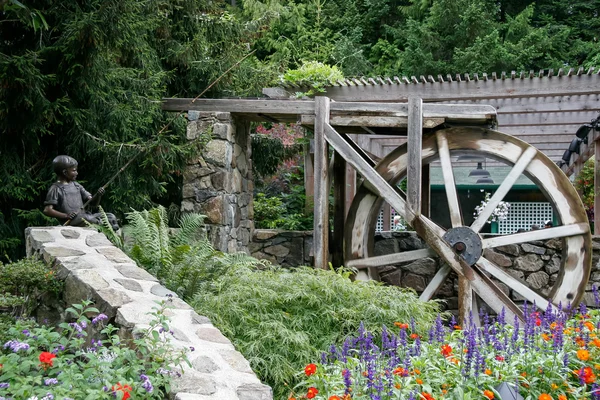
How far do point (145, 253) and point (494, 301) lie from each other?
10.4 feet

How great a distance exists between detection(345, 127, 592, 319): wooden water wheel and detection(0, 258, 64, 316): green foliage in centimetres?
325

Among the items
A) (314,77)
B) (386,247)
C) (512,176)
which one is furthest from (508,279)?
(314,77)

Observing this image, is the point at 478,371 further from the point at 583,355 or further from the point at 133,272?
the point at 133,272

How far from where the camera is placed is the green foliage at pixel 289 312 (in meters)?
3.97

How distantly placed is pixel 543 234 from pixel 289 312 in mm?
3092

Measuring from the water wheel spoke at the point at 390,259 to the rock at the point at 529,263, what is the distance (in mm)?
Answer: 1267

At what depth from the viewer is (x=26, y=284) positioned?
4137 mm

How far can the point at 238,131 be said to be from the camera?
7.54 m

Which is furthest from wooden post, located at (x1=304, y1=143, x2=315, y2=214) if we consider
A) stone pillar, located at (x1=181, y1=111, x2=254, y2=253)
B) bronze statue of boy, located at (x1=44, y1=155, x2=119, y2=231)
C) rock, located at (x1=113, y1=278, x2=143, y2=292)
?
rock, located at (x1=113, y1=278, x2=143, y2=292)

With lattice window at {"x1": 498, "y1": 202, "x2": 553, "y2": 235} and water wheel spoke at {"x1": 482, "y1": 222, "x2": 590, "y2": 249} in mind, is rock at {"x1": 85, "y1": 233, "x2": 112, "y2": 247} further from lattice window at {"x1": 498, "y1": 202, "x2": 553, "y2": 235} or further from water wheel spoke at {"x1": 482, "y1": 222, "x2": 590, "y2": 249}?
lattice window at {"x1": 498, "y1": 202, "x2": 553, "y2": 235}

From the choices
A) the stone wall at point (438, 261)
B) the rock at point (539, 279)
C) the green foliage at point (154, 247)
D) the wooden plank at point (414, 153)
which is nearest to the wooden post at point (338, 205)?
the stone wall at point (438, 261)

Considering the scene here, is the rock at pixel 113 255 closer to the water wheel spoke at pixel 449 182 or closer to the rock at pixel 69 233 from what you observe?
the rock at pixel 69 233

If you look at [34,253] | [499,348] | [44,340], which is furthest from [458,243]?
[44,340]

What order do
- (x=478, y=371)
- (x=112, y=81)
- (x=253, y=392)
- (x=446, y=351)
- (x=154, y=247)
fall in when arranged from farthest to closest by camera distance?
1. (x=112, y=81)
2. (x=154, y=247)
3. (x=446, y=351)
4. (x=253, y=392)
5. (x=478, y=371)
